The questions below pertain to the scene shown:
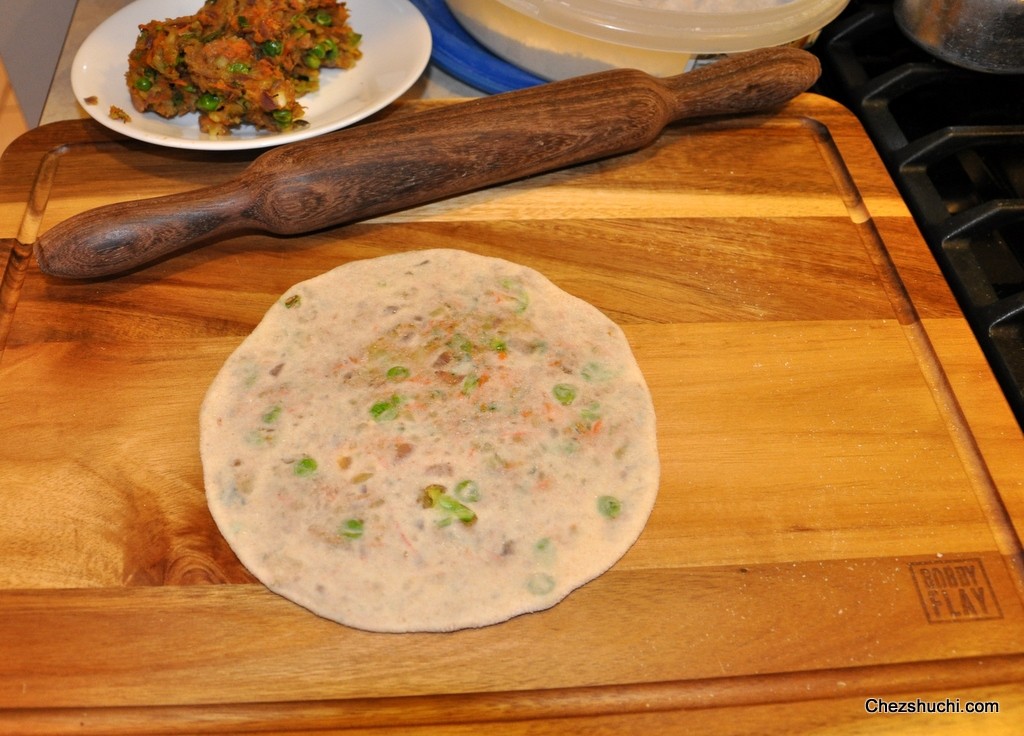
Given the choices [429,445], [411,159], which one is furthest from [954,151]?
[429,445]

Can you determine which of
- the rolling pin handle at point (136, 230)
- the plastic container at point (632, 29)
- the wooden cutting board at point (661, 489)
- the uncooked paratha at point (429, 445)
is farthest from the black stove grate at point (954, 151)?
the rolling pin handle at point (136, 230)

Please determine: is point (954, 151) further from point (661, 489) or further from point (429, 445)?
point (429, 445)

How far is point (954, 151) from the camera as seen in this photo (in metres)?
1.74

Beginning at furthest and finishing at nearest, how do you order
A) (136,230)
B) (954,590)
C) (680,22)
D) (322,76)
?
1. (322,76)
2. (680,22)
3. (136,230)
4. (954,590)

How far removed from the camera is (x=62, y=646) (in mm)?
1154

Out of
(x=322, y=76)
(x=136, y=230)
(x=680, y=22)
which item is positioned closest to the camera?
(x=136, y=230)

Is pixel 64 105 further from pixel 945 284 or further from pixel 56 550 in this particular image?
pixel 945 284

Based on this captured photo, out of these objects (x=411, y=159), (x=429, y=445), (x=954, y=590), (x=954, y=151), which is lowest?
(x=429, y=445)

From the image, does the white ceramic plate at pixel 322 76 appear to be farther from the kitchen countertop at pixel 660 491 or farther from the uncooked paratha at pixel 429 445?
the uncooked paratha at pixel 429 445

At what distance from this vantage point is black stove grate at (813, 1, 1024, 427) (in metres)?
1.55

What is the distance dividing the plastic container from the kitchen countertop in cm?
19

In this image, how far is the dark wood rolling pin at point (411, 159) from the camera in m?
1.49

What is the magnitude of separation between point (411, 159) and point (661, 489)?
2.42 feet

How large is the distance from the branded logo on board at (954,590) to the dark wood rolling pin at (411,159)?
0.94 metres
